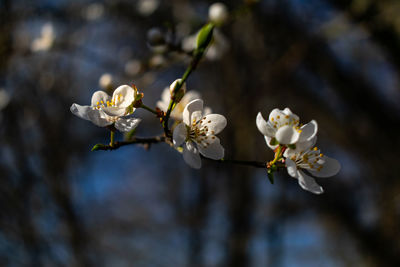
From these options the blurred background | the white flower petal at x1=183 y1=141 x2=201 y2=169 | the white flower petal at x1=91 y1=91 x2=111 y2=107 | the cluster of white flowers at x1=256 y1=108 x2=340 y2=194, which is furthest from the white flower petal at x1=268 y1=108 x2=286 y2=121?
the blurred background

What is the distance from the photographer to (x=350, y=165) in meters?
4.44

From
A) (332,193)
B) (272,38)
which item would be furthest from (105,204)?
(272,38)

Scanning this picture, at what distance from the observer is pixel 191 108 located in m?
0.75

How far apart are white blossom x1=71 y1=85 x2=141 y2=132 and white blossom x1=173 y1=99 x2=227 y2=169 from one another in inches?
4.4

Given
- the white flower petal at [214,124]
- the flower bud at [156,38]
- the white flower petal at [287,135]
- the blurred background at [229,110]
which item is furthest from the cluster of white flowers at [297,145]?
the blurred background at [229,110]

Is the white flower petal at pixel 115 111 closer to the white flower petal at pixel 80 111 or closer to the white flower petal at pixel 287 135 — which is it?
the white flower petal at pixel 80 111

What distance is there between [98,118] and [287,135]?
436 millimetres

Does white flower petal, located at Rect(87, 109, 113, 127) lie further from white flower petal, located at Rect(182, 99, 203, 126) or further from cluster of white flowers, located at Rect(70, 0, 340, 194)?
white flower petal, located at Rect(182, 99, 203, 126)

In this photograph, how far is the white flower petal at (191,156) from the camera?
2.37ft

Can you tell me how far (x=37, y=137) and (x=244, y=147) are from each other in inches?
78.4

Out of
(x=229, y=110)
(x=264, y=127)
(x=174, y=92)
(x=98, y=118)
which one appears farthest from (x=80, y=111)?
(x=229, y=110)

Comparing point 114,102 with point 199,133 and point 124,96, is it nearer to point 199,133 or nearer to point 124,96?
point 124,96

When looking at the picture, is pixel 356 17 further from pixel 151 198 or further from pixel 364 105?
pixel 151 198

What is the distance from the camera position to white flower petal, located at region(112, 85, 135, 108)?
2.54ft
